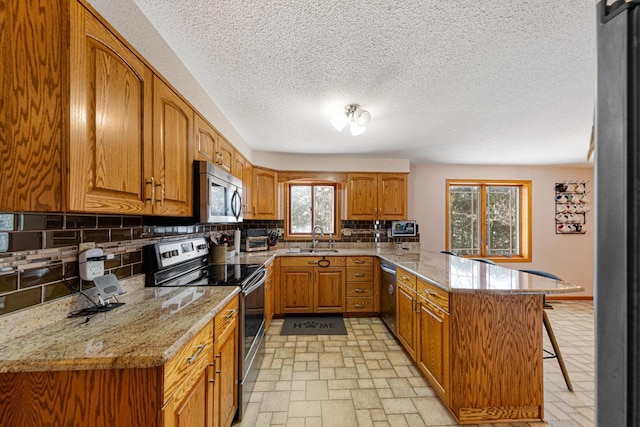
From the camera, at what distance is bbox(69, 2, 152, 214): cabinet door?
0.88 meters

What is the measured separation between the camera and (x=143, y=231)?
1.71m

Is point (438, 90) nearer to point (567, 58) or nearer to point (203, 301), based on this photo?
point (567, 58)

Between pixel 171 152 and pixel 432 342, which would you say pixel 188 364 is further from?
pixel 432 342

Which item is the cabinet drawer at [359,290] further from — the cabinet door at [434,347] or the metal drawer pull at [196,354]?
the metal drawer pull at [196,354]

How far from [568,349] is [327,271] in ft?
8.77

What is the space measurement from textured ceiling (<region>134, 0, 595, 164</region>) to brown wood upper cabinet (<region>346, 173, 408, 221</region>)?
116 cm

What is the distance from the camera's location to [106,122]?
1.01m

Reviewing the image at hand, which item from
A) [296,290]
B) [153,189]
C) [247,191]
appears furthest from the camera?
[296,290]

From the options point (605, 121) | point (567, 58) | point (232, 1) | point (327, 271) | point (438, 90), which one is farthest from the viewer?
point (327, 271)

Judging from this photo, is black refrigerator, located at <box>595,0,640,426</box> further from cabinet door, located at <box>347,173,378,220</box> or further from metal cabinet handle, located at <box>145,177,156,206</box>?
cabinet door, located at <box>347,173,378,220</box>

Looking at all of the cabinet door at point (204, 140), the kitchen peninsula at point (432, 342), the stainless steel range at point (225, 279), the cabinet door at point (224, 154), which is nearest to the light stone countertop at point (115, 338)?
the kitchen peninsula at point (432, 342)

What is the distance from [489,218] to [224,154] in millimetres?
4596

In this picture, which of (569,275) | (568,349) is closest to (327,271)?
(568,349)

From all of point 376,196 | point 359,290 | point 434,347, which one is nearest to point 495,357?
point 434,347
